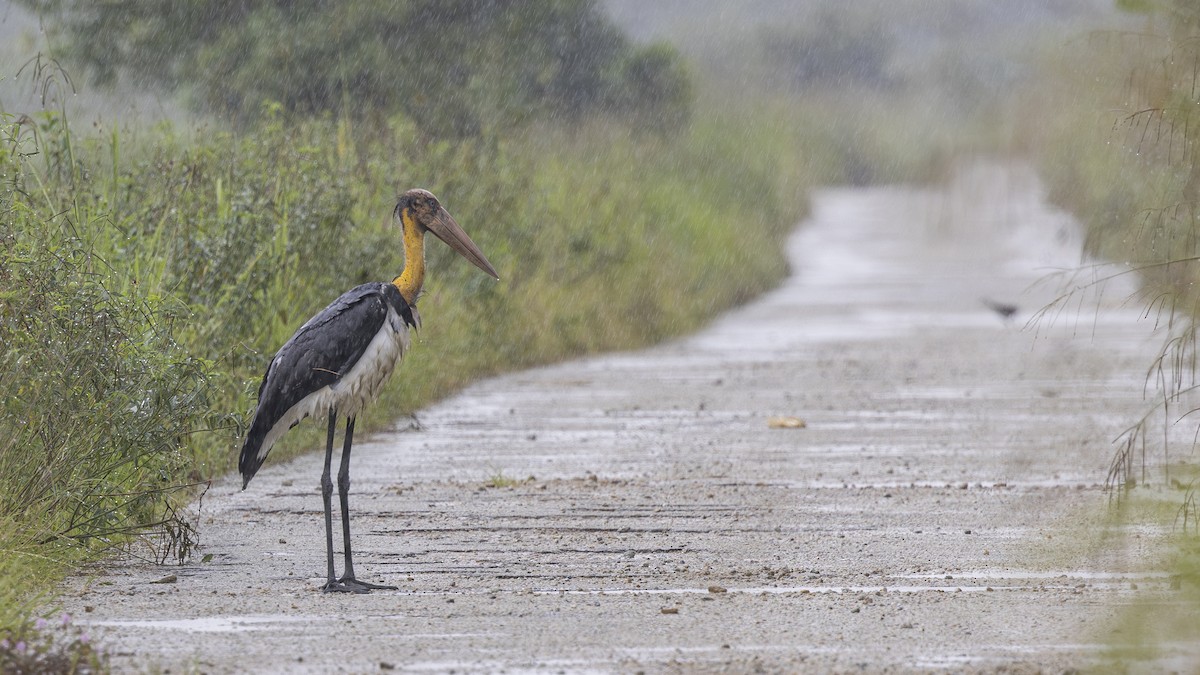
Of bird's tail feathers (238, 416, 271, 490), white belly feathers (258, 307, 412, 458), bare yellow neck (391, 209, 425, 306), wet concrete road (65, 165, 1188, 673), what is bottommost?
wet concrete road (65, 165, 1188, 673)

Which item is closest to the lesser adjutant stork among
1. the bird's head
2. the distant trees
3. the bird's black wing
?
the bird's black wing

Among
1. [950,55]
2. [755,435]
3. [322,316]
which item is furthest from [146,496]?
[755,435]

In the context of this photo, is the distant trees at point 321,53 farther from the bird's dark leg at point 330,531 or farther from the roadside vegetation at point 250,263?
the bird's dark leg at point 330,531

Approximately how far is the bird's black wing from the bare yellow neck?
1.17ft

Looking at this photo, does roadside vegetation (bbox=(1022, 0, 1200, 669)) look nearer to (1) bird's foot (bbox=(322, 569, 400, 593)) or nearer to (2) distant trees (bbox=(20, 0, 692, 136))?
(1) bird's foot (bbox=(322, 569, 400, 593))

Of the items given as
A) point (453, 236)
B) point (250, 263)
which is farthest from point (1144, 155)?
point (250, 263)

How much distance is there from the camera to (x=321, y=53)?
26328mm

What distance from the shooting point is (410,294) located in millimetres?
9750

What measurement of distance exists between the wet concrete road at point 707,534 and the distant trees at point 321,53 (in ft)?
23.6

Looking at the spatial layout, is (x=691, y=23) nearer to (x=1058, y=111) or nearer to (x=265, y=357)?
(x=265, y=357)

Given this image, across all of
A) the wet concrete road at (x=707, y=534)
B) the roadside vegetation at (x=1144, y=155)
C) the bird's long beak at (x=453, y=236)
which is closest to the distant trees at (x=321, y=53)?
the wet concrete road at (x=707, y=534)

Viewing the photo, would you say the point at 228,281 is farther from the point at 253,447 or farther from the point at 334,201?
the point at 253,447

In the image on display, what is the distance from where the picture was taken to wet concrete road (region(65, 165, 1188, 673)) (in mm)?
7469

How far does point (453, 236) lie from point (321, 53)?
16479mm
